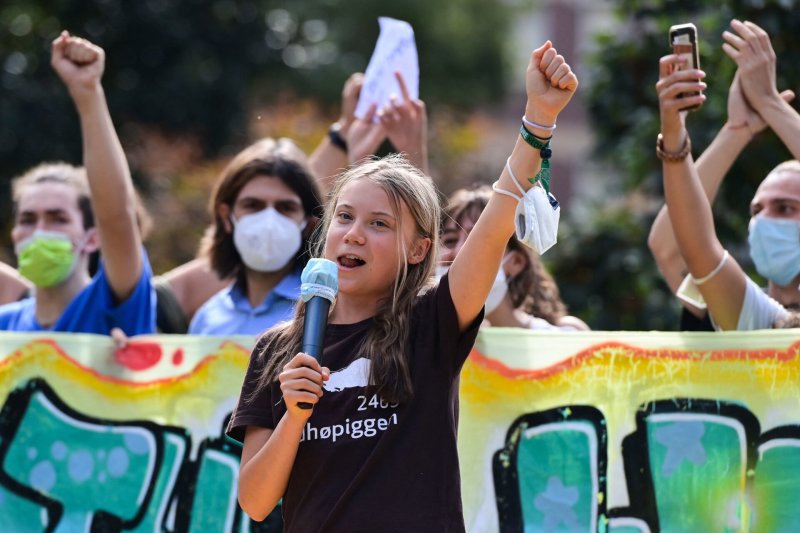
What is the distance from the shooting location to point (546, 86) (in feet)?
9.62

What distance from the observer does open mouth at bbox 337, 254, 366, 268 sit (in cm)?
310

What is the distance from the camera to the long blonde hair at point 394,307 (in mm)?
3006

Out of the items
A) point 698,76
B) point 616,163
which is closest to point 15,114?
point 616,163

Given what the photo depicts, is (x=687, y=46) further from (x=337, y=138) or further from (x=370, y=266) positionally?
(x=337, y=138)

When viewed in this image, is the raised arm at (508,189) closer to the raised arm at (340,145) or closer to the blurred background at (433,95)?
the raised arm at (340,145)

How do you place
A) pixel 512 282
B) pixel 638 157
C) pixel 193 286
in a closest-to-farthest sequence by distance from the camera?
pixel 512 282 → pixel 193 286 → pixel 638 157

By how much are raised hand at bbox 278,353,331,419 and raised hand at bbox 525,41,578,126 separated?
749 mm

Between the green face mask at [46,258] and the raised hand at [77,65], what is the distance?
21.6 inches

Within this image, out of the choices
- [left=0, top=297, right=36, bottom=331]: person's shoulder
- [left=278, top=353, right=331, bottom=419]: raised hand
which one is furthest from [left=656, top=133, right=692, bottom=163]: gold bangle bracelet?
[left=0, top=297, right=36, bottom=331]: person's shoulder

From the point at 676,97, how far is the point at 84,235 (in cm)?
226

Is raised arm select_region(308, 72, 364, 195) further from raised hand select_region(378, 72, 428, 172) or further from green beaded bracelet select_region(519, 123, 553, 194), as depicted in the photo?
green beaded bracelet select_region(519, 123, 553, 194)

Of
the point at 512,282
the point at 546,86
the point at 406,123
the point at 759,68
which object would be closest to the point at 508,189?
the point at 546,86

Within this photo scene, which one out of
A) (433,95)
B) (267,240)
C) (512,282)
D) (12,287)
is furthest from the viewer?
(433,95)

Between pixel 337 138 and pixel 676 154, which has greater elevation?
pixel 337 138
